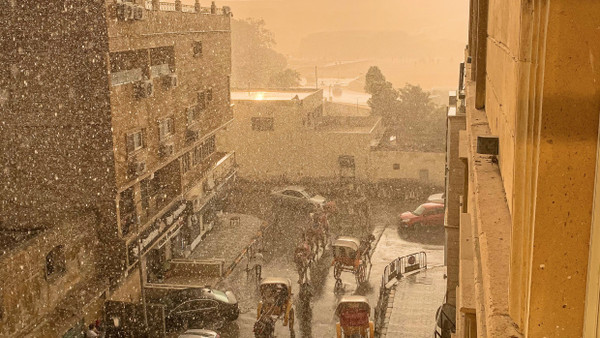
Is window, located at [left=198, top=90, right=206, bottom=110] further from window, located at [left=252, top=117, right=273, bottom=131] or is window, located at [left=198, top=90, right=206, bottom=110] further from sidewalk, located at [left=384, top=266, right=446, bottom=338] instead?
sidewalk, located at [left=384, top=266, right=446, bottom=338]

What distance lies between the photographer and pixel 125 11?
16547mm

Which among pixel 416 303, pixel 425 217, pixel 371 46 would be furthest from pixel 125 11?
pixel 371 46

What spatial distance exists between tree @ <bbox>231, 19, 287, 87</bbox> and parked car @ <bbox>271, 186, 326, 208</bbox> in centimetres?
4667

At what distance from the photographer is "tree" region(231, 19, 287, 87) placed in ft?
249

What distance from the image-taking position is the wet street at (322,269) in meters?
17.3

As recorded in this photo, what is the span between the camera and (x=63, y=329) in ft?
47.7

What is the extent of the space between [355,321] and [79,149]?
835cm

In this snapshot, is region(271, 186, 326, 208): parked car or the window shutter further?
region(271, 186, 326, 208): parked car

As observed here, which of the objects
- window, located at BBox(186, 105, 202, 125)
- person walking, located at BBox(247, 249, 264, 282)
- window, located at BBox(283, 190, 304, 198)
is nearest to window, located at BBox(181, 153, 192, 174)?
window, located at BBox(186, 105, 202, 125)

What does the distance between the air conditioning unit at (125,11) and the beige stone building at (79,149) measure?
0.03 metres

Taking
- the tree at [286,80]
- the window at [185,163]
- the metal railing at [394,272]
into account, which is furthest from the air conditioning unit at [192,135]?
the tree at [286,80]

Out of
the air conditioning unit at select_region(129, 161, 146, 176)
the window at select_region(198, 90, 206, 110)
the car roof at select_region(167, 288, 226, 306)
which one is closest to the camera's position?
the car roof at select_region(167, 288, 226, 306)

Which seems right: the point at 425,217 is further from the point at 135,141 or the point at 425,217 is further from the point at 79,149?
the point at 79,149

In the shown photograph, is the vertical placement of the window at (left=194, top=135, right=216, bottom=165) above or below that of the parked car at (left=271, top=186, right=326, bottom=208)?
above
